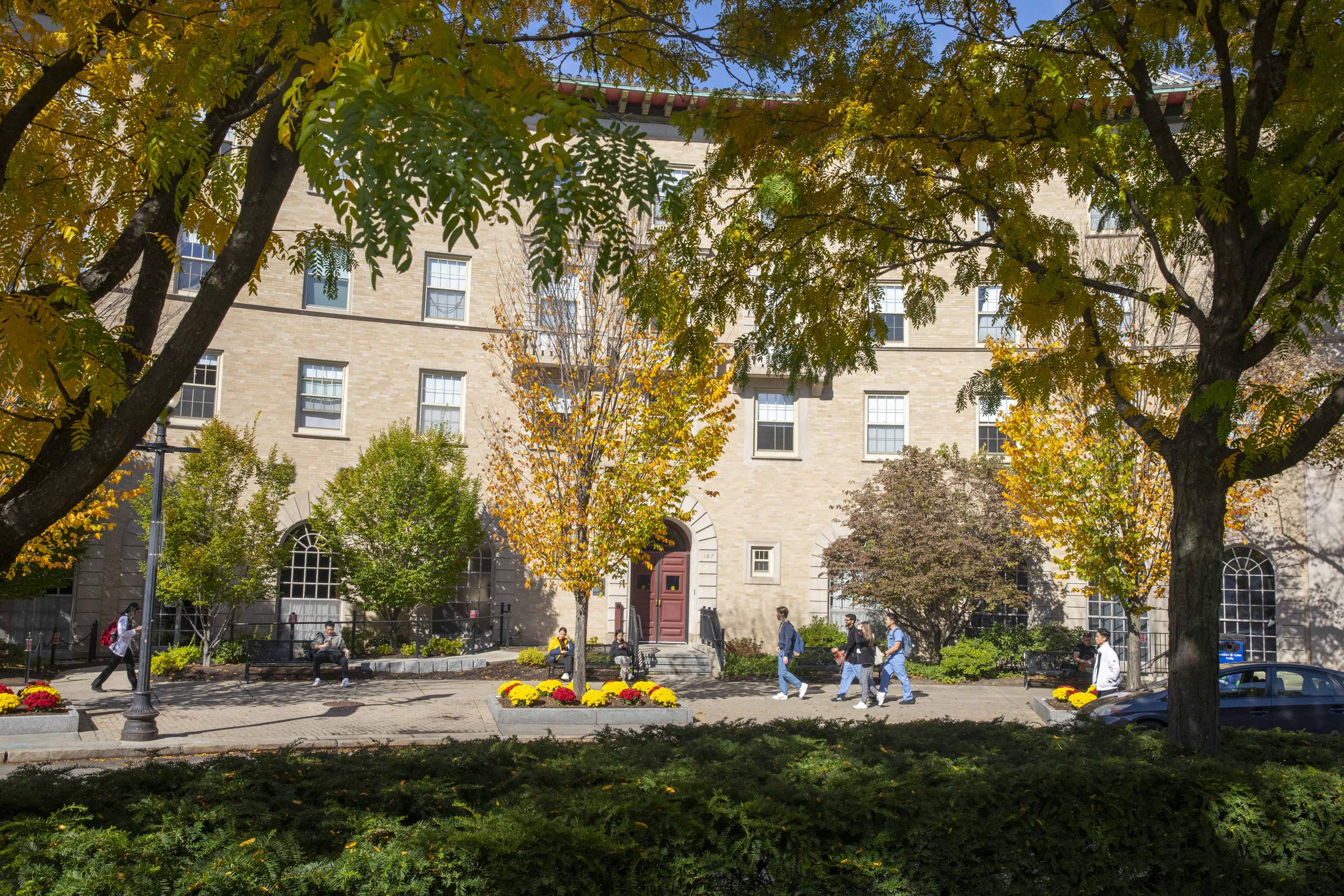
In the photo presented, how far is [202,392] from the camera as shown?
2492 centimetres

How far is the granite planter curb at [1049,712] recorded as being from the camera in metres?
17.3

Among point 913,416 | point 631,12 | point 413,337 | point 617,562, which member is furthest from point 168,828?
point 913,416

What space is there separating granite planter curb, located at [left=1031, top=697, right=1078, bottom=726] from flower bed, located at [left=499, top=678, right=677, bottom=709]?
6.37 metres

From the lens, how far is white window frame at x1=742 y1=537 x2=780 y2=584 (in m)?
27.1

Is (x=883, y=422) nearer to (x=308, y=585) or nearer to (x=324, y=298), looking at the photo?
(x=324, y=298)

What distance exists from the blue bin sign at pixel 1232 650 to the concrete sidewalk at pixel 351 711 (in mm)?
5816

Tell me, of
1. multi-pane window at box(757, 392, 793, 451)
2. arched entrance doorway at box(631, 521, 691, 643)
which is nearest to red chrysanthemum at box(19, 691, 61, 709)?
arched entrance doorway at box(631, 521, 691, 643)

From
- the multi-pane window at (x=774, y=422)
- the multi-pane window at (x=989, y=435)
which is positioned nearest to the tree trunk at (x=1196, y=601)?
the multi-pane window at (x=989, y=435)

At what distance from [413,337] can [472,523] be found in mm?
5295

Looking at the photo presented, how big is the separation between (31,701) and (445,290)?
48.5ft

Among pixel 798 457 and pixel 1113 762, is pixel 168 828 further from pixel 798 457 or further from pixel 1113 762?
pixel 798 457

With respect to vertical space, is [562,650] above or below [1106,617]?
below

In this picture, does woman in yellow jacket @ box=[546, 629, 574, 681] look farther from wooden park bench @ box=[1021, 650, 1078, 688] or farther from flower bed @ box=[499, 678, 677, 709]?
wooden park bench @ box=[1021, 650, 1078, 688]

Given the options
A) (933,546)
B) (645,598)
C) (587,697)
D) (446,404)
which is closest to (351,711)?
(587,697)
